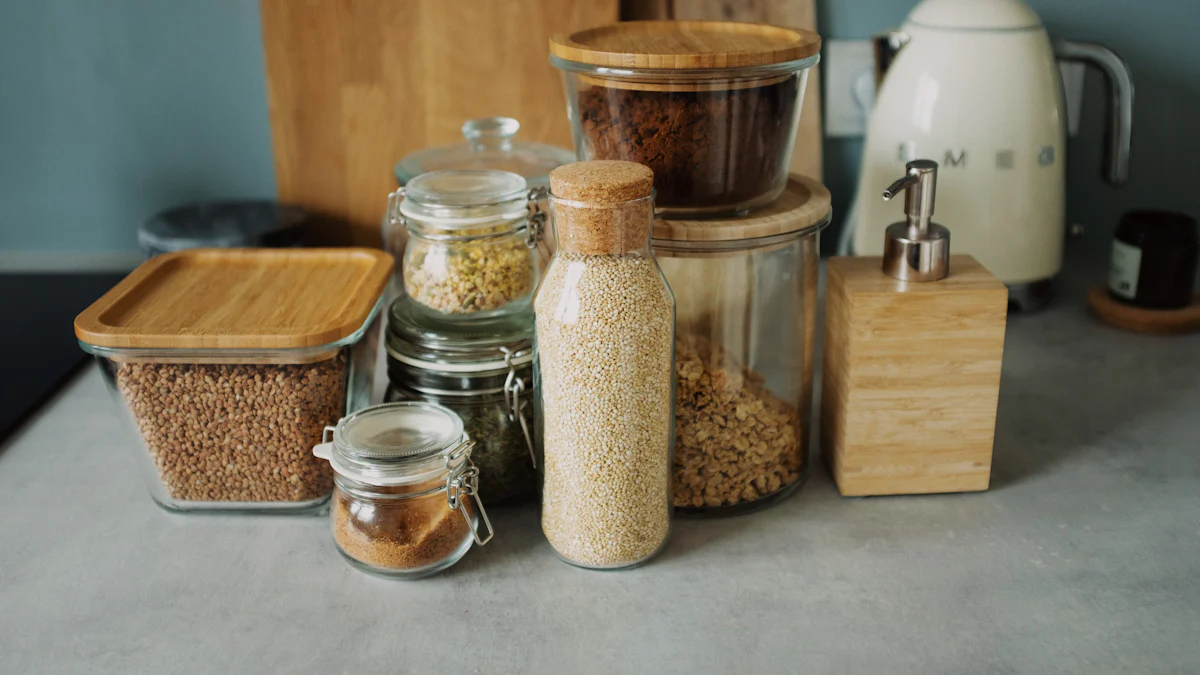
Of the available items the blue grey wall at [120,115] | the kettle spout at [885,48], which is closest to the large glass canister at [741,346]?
the kettle spout at [885,48]

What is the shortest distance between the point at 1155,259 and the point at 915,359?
20.0 inches

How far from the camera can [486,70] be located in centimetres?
126

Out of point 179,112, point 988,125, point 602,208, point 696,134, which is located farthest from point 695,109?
point 179,112

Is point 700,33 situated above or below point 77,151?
above

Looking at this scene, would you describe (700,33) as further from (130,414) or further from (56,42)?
(56,42)

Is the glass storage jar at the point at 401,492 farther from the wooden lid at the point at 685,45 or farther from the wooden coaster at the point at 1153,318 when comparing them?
the wooden coaster at the point at 1153,318

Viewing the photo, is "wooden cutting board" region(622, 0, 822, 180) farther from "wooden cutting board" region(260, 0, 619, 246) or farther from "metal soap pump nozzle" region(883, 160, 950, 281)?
"metal soap pump nozzle" region(883, 160, 950, 281)

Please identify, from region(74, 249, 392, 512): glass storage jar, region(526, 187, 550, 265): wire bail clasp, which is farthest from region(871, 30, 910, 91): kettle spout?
region(74, 249, 392, 512): glass storage jar

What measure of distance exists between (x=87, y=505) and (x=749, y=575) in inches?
22.4

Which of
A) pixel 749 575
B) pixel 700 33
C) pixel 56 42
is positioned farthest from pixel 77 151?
pixel 749 575

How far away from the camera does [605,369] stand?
74cm

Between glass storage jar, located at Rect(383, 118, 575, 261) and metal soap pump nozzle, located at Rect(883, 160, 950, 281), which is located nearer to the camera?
metal soap pump nozzle, located at Rect(883, 160, 950, 281)

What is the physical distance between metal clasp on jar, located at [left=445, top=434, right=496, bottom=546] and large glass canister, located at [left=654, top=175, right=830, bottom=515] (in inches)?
6.5

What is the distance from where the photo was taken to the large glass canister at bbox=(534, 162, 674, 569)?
731 mm
